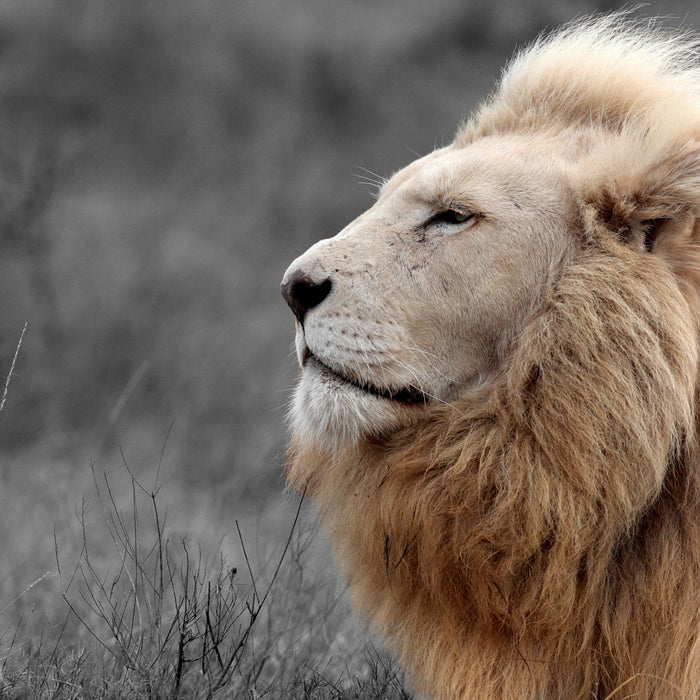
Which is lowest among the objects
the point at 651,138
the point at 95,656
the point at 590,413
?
the point at 95,656

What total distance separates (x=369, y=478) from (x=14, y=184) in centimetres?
564

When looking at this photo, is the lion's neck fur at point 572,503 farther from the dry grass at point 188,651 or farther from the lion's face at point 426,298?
the dry grass at point 188,651

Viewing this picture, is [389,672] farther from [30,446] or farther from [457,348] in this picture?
[30,446]

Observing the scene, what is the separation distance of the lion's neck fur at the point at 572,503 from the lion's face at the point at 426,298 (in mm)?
70

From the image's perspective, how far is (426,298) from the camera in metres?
2.16

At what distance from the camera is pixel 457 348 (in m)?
2.16

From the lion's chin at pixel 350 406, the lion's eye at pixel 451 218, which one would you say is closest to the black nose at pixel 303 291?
the lion's chin at pixel 350 406

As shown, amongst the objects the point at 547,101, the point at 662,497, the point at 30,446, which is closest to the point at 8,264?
the point at 30,446

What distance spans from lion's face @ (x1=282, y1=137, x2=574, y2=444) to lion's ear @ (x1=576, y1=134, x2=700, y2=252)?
7 cm

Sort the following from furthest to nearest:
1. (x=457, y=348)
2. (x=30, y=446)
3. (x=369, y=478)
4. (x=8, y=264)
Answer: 1. (x=8, y=264)
2. (x=30, y=446)
3. (x=369, y=478)
4. (x=457, y=348)

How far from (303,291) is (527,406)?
57cm

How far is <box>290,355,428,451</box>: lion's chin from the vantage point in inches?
85.4

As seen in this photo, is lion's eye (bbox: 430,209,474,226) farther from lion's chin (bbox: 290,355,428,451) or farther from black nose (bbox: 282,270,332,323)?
lion's chin (bbox: 290,355,428,451)

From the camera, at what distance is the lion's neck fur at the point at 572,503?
2.00m
